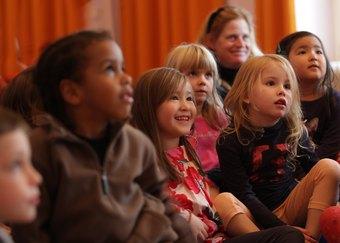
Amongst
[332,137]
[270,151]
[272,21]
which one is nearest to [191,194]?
[270,151]

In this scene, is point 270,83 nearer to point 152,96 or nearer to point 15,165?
point 152,96

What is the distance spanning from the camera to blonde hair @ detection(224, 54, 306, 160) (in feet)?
6.66

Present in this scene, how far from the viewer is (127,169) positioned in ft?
A: 4.45

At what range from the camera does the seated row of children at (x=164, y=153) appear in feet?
4.17

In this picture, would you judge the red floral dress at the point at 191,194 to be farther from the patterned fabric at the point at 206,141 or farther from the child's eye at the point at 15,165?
the child's eye at the point at 15,165

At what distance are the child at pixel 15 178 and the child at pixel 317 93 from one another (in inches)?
51.4

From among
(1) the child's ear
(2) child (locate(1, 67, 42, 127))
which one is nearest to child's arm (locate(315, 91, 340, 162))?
(2) child (locate(1, 67, 42, 127))

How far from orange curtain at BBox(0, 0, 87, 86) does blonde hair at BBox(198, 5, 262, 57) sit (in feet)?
2.61

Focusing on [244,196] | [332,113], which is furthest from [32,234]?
[332,113]

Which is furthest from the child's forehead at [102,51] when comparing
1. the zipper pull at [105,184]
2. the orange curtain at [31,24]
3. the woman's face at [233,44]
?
the orange curtain at [31,24]

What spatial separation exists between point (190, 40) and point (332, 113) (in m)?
0.96

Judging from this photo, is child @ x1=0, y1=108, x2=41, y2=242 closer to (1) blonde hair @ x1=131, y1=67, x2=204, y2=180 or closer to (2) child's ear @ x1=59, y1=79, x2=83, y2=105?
(2) child's ear @ x1=59, y1=79, x2=83, y2=105

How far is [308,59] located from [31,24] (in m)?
1.47

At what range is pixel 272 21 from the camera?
293 cm
